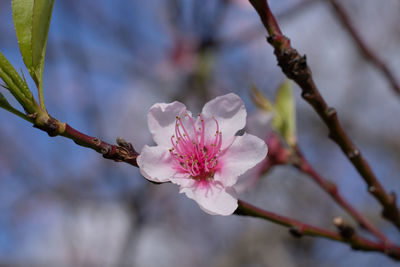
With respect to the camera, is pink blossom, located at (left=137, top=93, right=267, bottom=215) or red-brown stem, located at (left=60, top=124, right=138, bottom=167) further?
pink blossom, located at (left=137, top=93, right=267, bottom=215)

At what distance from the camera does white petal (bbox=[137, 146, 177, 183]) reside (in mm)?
821

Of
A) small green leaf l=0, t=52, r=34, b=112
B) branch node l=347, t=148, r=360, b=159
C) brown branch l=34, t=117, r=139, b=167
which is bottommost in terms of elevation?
branch node l=347, t=148, r=360, b=159

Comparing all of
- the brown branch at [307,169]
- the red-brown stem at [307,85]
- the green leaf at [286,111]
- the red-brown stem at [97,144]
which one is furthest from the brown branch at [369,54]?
the red-brown stem at [97,144]

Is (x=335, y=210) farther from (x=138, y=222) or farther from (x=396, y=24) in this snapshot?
(x=138, y=222)

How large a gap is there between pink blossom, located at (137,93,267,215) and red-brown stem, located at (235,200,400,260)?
0.04 m

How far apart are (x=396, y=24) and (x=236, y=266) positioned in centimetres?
256

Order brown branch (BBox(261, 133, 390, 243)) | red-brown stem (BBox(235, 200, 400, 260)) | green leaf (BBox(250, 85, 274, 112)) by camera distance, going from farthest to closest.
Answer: green leaf (BBox(250, 85, 274, 112))
brown branch (BBox(261, 133, 390, 243))
red-brown stem (BBox(235, 200, 400, 260))

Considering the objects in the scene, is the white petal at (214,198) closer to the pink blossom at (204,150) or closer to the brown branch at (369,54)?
the pink blossom at (204,150)

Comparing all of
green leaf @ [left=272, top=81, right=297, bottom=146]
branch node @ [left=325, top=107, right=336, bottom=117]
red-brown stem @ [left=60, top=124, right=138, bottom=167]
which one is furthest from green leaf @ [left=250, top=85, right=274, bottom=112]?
red-brown stem @ [left=60, top=124, right=138, bottom=167]

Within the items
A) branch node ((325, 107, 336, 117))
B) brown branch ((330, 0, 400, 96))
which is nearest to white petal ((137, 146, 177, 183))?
branch node ((325, 107, 336, 117))

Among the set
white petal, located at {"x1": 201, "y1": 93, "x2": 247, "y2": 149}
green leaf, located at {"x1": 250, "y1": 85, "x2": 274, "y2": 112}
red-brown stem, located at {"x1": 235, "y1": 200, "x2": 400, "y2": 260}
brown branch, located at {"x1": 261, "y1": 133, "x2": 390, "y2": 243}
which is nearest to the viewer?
red-brown stem, located at {"x1": 235, "y1": 200, "x2": 400, "y2": 260}

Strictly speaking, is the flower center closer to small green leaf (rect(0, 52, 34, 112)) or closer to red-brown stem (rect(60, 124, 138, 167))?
red-brown stem (rect(60, 124, 138, 167))

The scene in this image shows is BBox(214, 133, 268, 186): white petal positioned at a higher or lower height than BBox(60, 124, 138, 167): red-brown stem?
lower

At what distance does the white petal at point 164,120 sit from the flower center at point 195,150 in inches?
0.5
